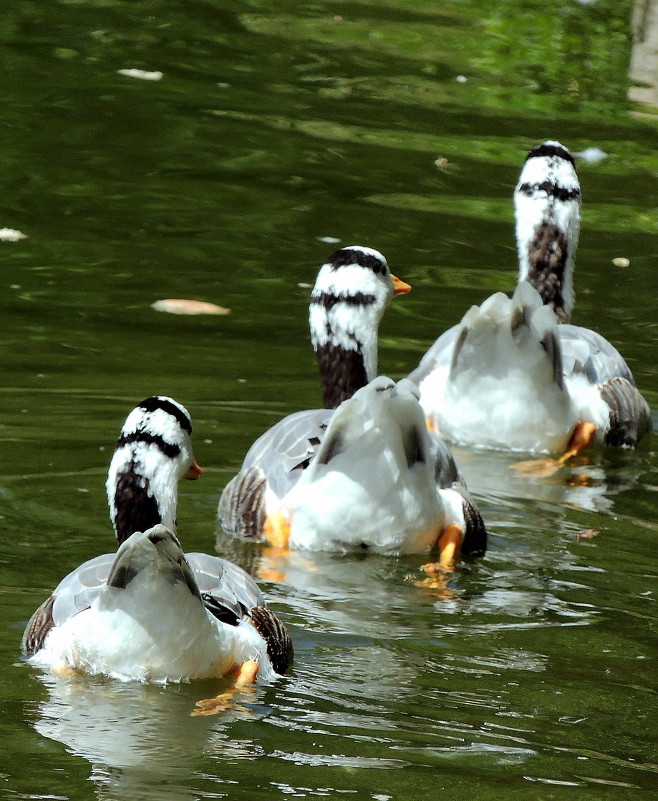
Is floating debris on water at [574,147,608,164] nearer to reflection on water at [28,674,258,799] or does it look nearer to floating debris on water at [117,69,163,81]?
floating debris on water at [117,69,163,81]

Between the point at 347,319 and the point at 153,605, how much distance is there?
303cm

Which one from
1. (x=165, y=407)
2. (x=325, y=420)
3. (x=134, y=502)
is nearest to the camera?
(x=134, y=502)

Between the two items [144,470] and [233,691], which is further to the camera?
[144,470]

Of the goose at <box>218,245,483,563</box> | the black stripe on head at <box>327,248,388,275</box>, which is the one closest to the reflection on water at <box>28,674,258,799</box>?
the goose at <box>218,245,483,563</box>

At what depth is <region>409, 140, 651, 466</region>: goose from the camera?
8281mm

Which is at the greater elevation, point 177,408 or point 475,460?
point 177,408

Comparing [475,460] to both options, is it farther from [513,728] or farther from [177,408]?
[513,728]

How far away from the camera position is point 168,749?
4.82 metres

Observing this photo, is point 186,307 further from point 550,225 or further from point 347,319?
point 347,319

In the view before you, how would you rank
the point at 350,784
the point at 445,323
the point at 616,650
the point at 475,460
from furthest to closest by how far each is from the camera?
1. the point at 445,323
2. the point at 475,460
3. the point at 616,650
4. the point at 350,784

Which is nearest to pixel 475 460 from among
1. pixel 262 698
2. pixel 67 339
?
pixel 67 339

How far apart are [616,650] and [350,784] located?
163 centimetres

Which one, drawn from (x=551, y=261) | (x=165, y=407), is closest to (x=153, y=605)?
(x=165, y=407)

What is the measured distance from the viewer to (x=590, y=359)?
920 centimetres
